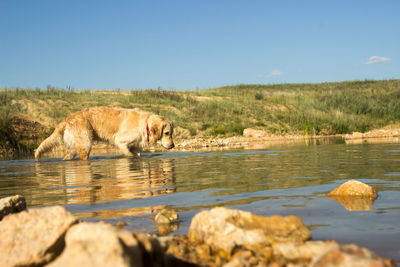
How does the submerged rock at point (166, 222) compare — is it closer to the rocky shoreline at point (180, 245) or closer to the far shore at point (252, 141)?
the rocky shoreline at point (180, 245)

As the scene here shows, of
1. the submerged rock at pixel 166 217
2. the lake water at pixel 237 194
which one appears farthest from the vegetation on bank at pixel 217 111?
the submerged rock at pixel 166 217

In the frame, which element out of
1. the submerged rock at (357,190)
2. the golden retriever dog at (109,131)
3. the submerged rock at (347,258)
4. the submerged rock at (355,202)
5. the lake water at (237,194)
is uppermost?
the golden retriever dog at (109,131)

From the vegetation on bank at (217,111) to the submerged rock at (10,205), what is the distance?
1520cm

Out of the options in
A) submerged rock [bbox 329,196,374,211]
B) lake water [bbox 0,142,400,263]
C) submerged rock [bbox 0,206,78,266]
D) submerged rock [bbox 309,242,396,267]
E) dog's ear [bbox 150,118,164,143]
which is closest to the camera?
submerged rock [bbox 309,242,396,267]

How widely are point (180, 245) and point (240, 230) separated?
1.53 feet

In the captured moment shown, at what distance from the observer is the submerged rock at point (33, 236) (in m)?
2.50

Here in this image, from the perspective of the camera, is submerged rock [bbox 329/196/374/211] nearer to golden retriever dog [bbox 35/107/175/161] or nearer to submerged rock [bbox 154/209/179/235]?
submerged rock [bbox 154/209/179/235]

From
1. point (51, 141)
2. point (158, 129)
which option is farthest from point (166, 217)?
point (51, 141)

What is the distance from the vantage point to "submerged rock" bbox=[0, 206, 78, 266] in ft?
8.20

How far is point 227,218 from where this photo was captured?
297cm

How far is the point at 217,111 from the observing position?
2812 centimetres

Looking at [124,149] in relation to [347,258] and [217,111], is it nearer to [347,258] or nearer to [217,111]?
[347,258]

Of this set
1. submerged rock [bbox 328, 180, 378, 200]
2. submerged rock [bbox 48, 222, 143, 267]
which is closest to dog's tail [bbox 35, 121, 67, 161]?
submerged rock [bbox 328, 180, 378, 200]

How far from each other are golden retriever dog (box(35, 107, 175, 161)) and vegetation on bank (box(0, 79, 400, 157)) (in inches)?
271
